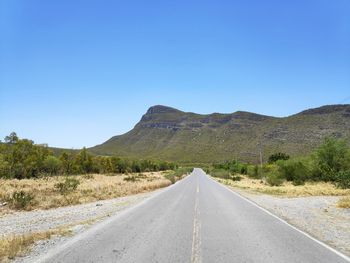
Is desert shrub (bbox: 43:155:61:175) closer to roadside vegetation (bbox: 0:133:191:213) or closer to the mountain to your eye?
roadside vegetation (bbox: 0:133:191:213)

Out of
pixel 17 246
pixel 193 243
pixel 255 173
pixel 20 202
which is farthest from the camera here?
pixel 255 173

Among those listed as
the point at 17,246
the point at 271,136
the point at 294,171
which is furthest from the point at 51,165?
the point at 271,136

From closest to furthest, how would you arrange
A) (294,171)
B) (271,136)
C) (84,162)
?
(294,171)
(84,162)
(271,136)

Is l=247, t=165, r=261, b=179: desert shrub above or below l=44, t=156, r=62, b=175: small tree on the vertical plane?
below

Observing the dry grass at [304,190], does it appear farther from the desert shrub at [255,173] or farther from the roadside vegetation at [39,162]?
the roadside vegetation at [39,162]

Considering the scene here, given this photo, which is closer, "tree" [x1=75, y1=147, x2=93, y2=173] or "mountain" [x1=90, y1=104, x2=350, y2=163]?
"tree" [x1=75, y1=147, x2=93, y2=173]

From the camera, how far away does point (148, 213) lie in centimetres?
1786

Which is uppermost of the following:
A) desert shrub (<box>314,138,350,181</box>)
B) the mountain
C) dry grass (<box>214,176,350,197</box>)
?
the mountain

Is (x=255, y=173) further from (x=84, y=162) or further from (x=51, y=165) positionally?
(x=84, y=162)

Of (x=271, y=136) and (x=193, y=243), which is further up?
(x=271, y=136)

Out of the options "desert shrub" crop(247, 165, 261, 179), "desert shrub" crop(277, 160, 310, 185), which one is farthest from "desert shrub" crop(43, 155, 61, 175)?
"desert shrub" crop(277, 160, 310, 185)

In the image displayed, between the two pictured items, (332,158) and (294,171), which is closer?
(332,158)

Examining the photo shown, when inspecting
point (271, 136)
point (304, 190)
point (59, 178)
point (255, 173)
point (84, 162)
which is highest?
point (271, 136)

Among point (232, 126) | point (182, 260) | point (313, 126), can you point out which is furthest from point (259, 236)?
point (232, 126)
